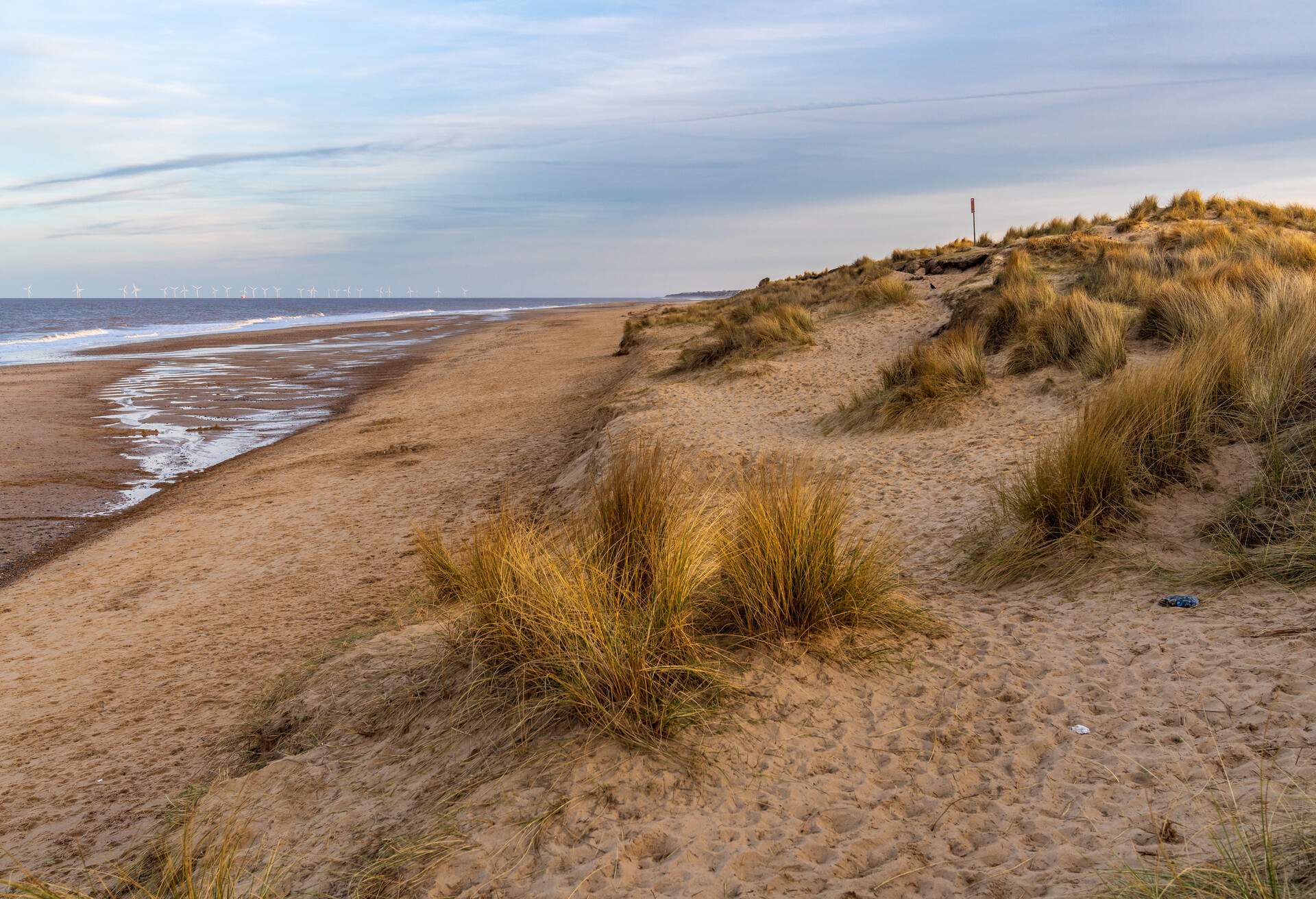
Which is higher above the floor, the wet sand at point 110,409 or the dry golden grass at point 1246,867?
the wet sand at point 110,409

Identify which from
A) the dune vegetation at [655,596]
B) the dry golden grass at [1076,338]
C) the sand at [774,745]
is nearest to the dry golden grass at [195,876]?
the sand at [774,745]

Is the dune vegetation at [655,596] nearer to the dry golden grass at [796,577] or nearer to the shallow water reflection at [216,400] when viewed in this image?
the dry golden grass at [796,577]

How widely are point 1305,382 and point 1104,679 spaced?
3818 mm

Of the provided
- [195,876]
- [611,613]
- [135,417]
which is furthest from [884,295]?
[195,876]

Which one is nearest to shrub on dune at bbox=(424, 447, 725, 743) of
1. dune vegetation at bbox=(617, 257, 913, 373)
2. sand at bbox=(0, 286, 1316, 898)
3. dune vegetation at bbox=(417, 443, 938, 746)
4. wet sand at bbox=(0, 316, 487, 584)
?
dune vegetation at bbox=(417, 443, 938, 746)

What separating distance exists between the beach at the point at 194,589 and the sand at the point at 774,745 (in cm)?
3

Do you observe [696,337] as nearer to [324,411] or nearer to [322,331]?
[324,411]

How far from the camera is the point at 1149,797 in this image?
2.90 m

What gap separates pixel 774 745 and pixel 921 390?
6868 millimetres

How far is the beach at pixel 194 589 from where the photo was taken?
13.9 feet

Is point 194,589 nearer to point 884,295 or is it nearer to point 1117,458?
point 1117,458

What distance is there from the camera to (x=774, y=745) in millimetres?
3531

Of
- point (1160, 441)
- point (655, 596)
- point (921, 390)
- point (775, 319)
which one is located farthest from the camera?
point (775, 319)

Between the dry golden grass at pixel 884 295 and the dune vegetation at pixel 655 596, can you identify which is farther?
the dry golden grass at pixel 884 295
